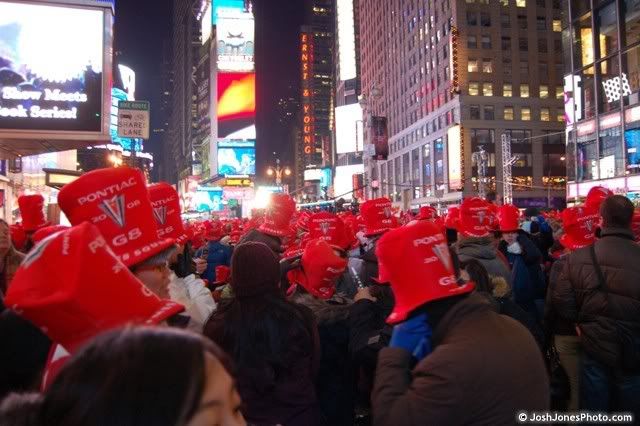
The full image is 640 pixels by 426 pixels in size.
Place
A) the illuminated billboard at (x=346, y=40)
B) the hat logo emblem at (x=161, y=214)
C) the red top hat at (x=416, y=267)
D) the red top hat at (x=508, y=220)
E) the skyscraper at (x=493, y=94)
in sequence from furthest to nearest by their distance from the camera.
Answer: the illuminated billboard at (x=346, y=40)
the skyscraper at (x=493, y=94)
the red top hat at (x=508, y=220)
the hat logo emblem at (x=161, y=214)
the red top hat at (x=416, y=267)

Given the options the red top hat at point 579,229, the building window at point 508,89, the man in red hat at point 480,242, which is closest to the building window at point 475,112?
the building window at point 508,89

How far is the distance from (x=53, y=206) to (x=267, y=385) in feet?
45.1

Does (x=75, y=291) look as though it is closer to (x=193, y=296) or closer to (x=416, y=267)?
(x=416, y=267)

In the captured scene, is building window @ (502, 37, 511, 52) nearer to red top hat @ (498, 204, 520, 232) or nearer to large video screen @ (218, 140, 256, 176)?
large video screen @ (218, 140, 256, 176)

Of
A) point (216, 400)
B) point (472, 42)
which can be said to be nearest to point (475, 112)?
point (472, 42)

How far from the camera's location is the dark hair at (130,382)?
1052 mm

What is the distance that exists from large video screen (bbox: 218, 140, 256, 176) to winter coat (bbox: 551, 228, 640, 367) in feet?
260

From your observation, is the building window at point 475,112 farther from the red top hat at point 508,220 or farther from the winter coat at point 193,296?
the winter coat at point 193,296

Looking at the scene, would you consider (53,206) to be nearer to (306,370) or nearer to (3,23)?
(3,23)

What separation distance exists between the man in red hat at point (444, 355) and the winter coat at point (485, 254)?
2.78 metres

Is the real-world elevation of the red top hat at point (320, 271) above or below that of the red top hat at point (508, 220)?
below

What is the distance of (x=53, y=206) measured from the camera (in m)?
14.6

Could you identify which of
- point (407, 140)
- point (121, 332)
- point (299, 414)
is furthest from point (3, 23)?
point (407, 140)

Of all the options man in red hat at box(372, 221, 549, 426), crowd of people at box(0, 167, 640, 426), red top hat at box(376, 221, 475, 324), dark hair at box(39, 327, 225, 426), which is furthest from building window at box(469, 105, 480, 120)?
dark hair at box(39, 327, 225, 426)
